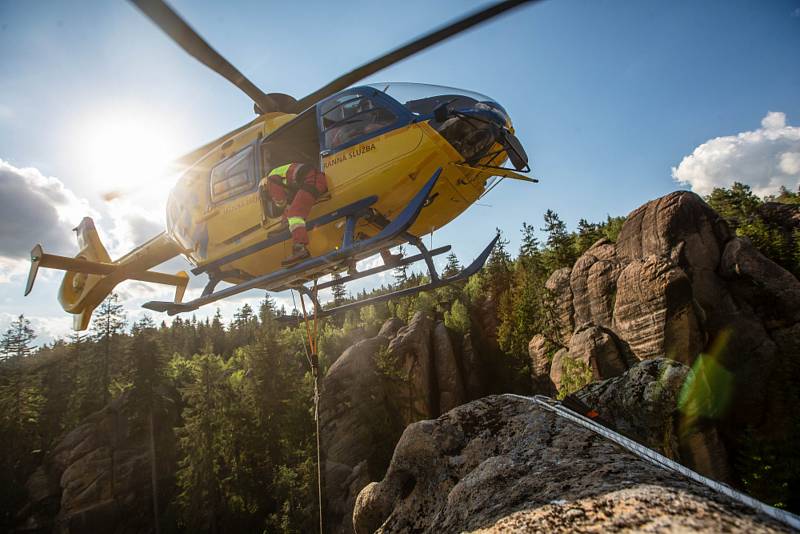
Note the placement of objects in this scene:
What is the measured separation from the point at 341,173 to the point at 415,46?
1769mm

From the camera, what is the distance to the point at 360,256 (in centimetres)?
483

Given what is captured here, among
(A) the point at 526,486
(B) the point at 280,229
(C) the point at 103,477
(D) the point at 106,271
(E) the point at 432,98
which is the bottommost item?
(C) the point at 103,477

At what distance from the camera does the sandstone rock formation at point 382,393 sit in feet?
85.1

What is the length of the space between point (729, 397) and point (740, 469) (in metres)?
3.72

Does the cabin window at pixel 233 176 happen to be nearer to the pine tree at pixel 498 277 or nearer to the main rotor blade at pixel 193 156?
the main rotor blade at pixel 193 156

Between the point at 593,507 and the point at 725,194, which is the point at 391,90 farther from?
the point at 725,194

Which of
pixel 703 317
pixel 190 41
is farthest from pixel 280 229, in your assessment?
pixel 703 317

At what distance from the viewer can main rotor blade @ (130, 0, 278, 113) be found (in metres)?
4.04

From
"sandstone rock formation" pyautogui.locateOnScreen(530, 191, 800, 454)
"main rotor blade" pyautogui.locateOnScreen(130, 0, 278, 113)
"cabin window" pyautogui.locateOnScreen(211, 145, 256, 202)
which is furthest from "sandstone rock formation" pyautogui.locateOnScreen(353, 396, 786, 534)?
"sandstone rock formation" pyautogui.locateOnScreen(530, 191, 800, 454)

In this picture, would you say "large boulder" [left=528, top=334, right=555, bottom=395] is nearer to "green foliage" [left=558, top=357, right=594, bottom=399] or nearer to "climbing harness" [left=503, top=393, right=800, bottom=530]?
"green foliage" [left=558, top=357, right=594, bottom=399]

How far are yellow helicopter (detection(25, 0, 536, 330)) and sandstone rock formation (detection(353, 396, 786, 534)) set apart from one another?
1969 millimetres

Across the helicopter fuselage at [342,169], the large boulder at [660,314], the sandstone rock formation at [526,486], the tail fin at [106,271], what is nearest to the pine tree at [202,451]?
the tail fin at [106,271]

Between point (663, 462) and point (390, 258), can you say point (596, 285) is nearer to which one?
point (390, 258)

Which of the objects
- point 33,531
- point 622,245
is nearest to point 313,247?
point 622,245
